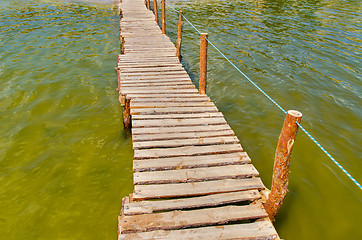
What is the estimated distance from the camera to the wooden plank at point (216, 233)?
364 cm

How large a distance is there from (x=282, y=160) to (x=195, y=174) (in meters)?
1.67

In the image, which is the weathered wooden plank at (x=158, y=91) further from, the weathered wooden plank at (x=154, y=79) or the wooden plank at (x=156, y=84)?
the weathered wooden plank at (x=154, y=79)

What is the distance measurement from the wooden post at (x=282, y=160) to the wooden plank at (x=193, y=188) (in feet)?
1.52

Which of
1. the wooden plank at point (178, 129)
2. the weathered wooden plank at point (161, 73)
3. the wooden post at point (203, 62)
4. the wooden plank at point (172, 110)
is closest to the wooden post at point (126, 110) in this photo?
the wooden plank at point (172, 110)

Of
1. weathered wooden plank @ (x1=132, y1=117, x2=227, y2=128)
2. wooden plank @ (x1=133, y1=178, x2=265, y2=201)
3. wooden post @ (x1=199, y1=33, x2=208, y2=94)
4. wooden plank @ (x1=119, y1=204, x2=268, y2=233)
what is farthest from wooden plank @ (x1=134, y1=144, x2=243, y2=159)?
wooden post @ (x1=199, y1=33, x2=208, y2=94)

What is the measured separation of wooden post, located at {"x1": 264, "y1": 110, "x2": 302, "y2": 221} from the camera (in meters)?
3.56

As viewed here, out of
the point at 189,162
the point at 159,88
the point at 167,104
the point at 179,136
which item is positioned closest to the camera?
the point at 189,162

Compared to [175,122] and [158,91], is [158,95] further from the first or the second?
[175,122]

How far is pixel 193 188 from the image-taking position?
14.6 feet

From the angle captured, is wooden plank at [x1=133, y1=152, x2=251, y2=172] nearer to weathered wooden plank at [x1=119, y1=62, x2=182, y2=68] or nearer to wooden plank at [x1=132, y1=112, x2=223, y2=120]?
wooden plank at [x1=132, y1=112, x2=223, y2=120]

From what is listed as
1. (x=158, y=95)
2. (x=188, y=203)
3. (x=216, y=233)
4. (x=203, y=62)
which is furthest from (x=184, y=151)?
(x=203, y=62)

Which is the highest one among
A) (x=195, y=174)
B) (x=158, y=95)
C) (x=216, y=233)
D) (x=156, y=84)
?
(x=156, y=84)

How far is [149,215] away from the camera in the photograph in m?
3.95

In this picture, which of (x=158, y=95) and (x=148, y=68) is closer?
(x=158, y=95)
